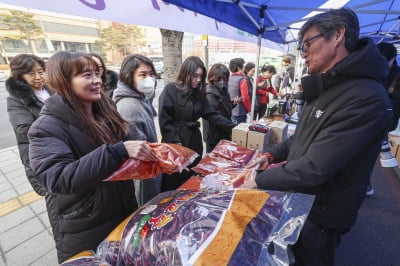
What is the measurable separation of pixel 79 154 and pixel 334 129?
1287mm

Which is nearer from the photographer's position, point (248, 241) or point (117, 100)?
point (248, 241)

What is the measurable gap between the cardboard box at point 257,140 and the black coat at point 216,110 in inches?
26.4

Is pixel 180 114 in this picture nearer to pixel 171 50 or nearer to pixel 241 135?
pixel 241 135

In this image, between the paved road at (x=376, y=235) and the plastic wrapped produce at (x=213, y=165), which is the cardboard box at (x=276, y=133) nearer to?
the plastic wrapped produce at (x=213, y=165)

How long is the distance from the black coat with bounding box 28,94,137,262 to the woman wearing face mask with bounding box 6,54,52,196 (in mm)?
889

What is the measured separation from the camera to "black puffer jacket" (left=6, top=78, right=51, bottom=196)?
74.0 inches

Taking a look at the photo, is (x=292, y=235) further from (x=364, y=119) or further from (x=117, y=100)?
(x=117, y=100)

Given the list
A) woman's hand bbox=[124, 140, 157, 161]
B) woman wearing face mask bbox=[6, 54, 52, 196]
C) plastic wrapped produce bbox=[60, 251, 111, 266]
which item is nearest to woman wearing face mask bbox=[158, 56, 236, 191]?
woman wearing face mask bbox=[6, 54, 52, 196]

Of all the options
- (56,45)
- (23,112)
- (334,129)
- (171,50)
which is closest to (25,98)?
(23,112)

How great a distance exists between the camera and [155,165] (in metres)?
1.03

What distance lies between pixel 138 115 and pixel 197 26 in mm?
1217

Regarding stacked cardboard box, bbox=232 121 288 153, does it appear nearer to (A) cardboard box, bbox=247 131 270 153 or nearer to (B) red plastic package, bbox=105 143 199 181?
(A) cardboard box, bbox=247 131 270 153

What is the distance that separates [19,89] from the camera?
1.95 meters

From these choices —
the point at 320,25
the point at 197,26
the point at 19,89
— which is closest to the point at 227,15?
the point at 197,26
